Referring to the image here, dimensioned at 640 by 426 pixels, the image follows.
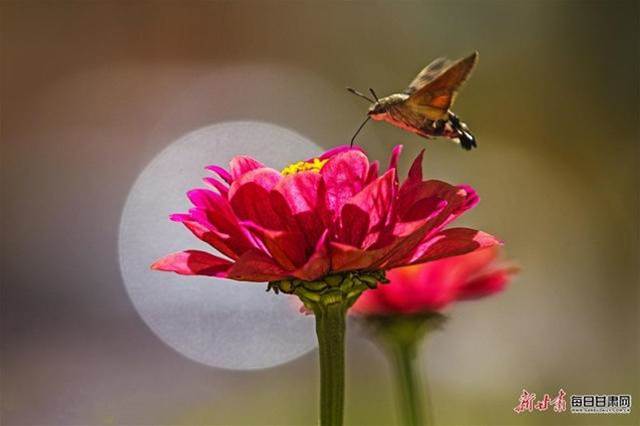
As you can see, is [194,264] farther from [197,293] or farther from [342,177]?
[197,293]

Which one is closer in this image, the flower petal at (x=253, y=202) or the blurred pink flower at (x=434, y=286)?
the flower petal at (x=253, y=202)

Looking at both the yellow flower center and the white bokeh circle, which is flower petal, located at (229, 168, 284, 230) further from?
the white bokeh circle

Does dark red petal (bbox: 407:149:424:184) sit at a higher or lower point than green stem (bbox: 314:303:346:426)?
higher

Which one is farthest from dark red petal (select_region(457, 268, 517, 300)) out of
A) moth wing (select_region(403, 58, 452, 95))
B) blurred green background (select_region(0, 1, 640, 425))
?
blurred green background (select_region(0, 1, 640, 425))

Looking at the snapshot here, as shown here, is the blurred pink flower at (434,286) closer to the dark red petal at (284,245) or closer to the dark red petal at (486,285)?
the dark red petal at (486,285)

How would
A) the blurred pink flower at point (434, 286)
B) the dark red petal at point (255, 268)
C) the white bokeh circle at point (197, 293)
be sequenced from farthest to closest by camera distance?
the white bokeh circle at point (197, 293), the blurred pink flower at point (434, 286), the dark red petal at point (255, 268)

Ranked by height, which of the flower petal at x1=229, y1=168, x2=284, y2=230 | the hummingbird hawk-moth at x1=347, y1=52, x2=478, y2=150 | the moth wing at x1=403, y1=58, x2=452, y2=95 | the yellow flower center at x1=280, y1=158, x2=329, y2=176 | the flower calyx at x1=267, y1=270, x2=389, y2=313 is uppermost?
the moth wing at x1=403, y1=58, x2=452, y2=95

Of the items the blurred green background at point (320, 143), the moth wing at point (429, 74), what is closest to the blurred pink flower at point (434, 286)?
the moth wing at point (429, 74)
